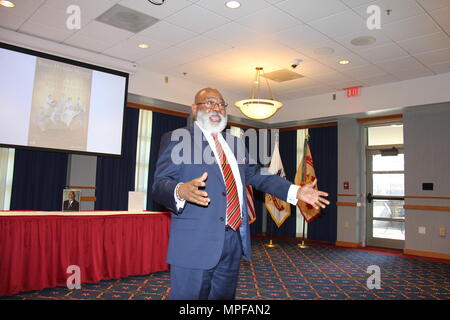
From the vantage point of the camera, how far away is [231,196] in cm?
188

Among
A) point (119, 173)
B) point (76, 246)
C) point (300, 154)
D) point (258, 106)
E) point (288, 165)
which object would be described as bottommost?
point (76, 246)

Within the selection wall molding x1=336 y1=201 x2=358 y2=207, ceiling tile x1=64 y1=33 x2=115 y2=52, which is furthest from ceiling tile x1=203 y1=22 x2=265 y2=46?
wall molding x1=336 y1=201 x2=358 y2=207

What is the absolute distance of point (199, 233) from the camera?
177 cm

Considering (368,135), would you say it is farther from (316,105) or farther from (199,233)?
(199,233)

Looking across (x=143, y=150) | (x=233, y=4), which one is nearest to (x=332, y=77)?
(x=233, y=4)

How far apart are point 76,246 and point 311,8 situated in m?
4.15

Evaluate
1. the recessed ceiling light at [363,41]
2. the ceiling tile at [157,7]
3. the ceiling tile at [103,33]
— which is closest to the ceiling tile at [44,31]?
the ceiling tile at [103,33]

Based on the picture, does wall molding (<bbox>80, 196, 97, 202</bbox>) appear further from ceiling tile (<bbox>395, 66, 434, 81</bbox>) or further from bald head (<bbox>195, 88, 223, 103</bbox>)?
ceiling tile (<bbox>395, 66, 434, 81</bbox>)

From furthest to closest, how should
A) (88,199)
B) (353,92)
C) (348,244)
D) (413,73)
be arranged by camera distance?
(348,244) → (353,92) → (413,73) → (88,199)

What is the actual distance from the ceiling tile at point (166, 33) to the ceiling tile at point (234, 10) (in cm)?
80

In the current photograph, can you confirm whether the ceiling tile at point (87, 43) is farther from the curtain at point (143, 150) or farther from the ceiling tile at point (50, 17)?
the curtain at point (143, 150)

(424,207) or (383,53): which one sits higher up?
(383,53)

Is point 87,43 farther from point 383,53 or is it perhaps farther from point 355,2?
point 383,53

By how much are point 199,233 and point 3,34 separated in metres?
5.52
